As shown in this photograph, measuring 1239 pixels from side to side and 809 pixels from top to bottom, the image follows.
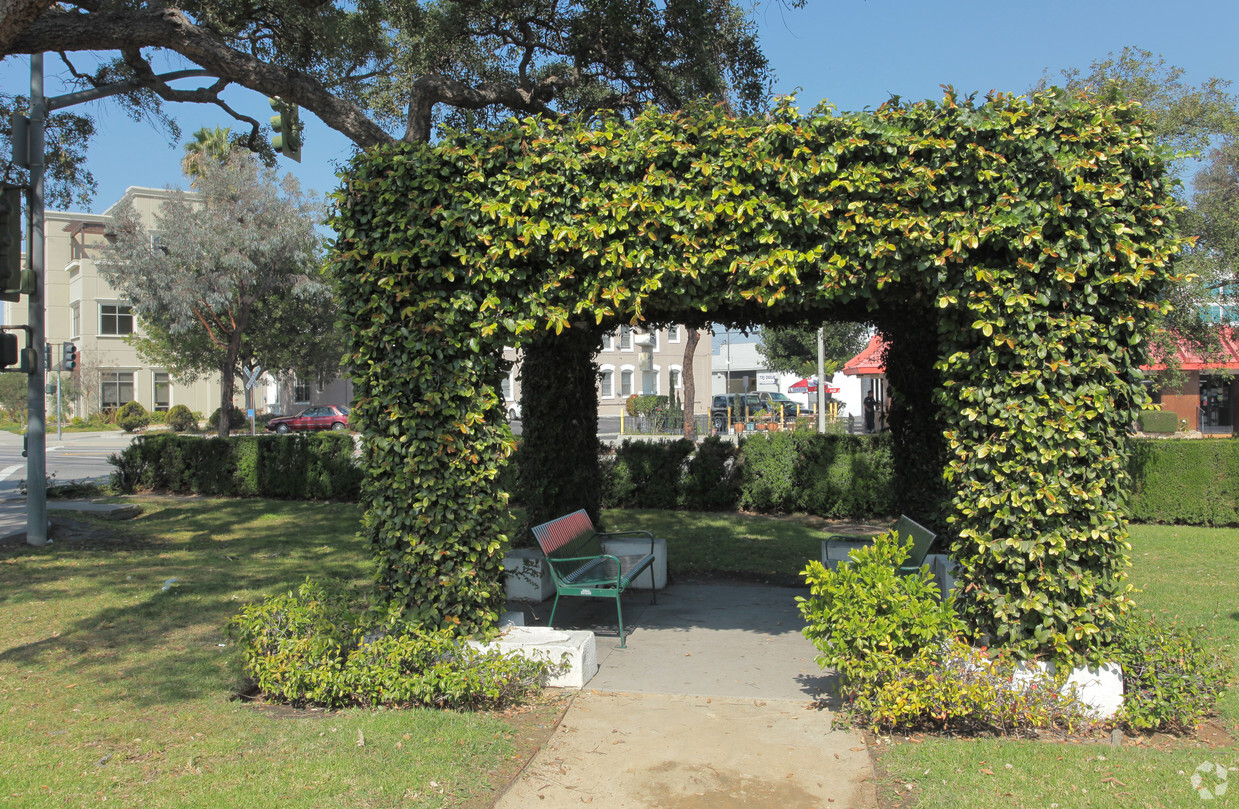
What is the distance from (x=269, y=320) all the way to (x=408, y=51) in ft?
65.2

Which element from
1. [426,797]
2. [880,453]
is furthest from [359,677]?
[880,453]

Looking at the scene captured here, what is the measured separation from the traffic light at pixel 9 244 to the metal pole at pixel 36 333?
4.21m

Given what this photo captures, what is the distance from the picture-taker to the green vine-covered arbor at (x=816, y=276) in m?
4.62

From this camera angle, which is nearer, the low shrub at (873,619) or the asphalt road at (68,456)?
the low shrub at (873,619)

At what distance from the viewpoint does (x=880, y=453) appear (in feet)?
42.1

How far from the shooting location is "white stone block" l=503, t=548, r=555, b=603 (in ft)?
25.0

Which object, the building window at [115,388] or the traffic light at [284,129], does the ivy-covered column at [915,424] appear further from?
the building window at [115,388]

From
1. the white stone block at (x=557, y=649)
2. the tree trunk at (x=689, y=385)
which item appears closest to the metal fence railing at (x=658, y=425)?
the tree trunk at (x=689, y=385)

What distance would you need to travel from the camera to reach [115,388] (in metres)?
43.2

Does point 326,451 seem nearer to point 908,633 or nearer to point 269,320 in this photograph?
point 908,633

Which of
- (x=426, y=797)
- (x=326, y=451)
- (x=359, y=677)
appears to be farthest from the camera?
Result: (x=326, y=451)

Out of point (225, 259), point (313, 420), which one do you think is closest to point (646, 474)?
point (225, 259)

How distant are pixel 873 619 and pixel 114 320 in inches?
1842

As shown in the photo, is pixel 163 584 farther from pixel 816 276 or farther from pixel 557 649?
pixel 816 276
